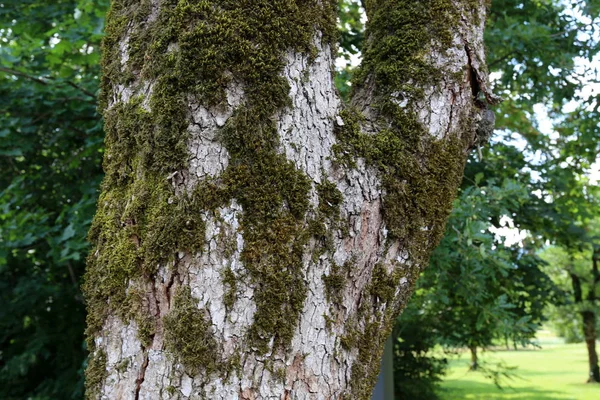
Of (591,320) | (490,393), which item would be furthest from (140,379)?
(591,320)

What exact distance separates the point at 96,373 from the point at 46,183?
5.56 m

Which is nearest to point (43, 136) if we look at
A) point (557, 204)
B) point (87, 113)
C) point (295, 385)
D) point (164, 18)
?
point (87, 113)

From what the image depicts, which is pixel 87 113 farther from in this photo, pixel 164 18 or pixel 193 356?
pixel 193 356

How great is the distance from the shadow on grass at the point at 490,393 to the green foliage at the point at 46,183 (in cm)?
774

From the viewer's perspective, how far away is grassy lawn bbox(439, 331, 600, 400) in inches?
489

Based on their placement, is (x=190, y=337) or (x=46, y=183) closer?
(x=190, y=337)

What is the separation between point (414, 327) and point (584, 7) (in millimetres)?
5655

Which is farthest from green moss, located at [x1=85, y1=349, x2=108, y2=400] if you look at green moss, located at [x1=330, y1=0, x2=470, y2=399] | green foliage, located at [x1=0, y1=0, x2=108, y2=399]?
green foliage, located at [x1=0, y1=0, x2=108, y2=399]

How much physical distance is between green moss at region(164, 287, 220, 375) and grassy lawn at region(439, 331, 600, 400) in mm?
7442

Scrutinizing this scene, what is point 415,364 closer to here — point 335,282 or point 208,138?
point 335,282

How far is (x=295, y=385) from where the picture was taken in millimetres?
1323

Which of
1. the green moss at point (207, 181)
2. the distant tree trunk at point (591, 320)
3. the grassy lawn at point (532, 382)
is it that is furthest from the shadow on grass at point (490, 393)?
the green moss at point (207, 181)

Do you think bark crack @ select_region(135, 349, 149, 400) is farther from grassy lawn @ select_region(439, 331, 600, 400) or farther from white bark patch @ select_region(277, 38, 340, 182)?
grassy lawn @ select_region(439, 331, 600, 400)

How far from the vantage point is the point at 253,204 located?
136 cm
